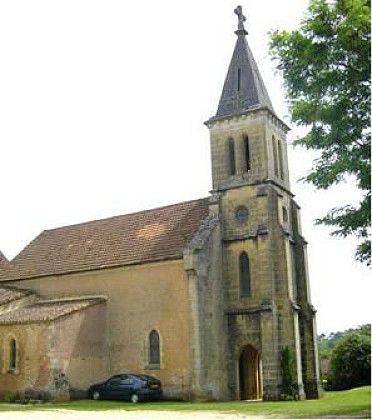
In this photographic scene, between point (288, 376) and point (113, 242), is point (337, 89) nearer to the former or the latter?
point (288, 376)

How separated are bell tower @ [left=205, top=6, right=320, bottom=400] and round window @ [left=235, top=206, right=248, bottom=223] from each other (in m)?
0.06

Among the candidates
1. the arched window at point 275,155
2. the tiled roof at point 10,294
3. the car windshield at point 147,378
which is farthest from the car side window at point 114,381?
the arched window at point 275,155

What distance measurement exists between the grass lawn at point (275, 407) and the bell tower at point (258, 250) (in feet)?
15.3

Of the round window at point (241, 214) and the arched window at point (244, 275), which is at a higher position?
the round window at point (241, 214)

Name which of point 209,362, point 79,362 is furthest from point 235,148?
point 79,362

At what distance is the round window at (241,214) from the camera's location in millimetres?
35281

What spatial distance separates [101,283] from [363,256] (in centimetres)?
1984

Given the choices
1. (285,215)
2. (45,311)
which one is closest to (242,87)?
(285,215)

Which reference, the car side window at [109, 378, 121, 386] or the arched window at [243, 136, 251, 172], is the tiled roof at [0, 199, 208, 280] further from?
the car side window at [109, 378, 121, 386]

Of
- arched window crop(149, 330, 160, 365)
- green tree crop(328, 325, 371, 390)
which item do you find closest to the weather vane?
arched window crop(149, 330, 160, 365)

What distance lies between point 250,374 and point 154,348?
20.2 feet

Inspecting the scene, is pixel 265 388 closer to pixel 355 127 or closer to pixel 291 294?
pixel 291 294

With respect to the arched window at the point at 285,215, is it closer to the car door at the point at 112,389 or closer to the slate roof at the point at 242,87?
the slate roof at the point at 242,87

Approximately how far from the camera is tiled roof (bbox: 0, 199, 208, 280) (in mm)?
35625
